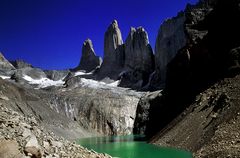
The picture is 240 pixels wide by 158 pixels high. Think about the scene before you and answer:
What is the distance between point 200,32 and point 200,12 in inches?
300

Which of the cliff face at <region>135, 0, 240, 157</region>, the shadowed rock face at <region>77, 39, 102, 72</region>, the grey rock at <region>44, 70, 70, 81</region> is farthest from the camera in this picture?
the shadowed rock face at <region>77, 39, 102, 72</region>

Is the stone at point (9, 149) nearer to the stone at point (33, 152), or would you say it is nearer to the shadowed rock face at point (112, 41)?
the stone at point (33, 152)

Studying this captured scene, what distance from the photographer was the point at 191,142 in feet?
135

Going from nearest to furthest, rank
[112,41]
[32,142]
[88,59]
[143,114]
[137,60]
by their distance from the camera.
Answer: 1. [32,142]
2. [143,114]
3. [137,60]
4. [112,41]
5. [88,59]

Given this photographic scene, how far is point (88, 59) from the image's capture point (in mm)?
182500

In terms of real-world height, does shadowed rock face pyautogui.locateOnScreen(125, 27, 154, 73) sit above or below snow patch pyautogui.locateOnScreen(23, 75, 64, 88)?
above

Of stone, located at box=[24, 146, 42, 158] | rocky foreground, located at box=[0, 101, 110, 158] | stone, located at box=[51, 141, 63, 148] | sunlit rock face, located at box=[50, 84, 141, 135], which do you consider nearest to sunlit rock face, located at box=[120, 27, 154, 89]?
sunlit rock face, located at box=[50, 84, 141, 135]

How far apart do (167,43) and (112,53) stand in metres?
31.3

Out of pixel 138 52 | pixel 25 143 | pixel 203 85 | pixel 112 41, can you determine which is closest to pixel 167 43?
pixel 138 52

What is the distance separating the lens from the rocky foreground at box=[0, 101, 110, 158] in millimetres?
17547

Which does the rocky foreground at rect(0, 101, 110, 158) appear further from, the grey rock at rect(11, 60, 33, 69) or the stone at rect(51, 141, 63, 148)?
the grey rock at rect(11, 60, 33, 69)

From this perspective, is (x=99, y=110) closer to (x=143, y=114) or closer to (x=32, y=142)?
(x=143, y=114)

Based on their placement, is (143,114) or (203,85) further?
(143,114)

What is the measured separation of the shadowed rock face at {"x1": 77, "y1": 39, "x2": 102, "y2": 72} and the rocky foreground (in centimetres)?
15576
